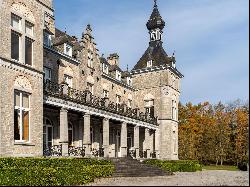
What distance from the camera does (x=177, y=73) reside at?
161 ft

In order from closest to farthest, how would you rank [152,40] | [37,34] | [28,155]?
[28,155], [37,34], [152,40]

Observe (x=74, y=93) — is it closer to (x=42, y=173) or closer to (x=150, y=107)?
(x=42, y=173)

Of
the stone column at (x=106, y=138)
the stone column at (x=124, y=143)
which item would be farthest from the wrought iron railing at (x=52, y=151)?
the stone column at (x=124, y=143)

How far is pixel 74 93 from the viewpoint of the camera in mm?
31828

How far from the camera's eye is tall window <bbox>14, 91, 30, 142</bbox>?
67.3ft

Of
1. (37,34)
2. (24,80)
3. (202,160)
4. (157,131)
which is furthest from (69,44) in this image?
(202,160)

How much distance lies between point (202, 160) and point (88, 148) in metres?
43.6

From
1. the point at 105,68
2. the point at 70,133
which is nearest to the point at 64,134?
the point at 70,133

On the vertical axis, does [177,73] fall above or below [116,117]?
above

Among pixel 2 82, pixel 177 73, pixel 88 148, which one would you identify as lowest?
pixel 88 148

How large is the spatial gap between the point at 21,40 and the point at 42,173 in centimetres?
871

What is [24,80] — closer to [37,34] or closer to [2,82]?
[2,82]

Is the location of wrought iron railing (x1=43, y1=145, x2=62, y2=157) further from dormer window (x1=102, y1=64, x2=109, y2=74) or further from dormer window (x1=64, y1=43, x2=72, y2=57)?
dormer window (x1=102, y1=64, x2=109, y2=74)

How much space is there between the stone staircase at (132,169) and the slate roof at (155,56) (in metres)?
21.9
